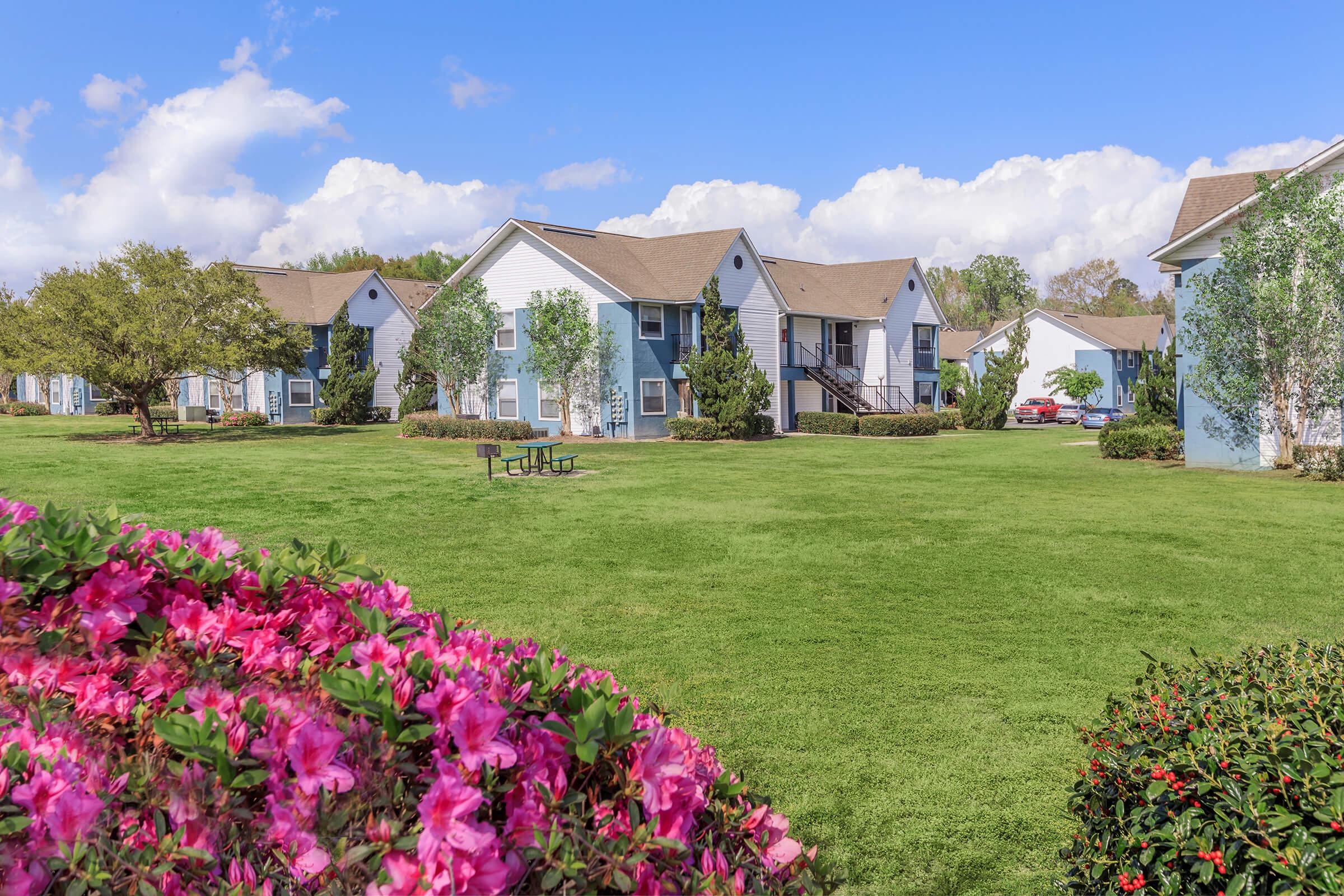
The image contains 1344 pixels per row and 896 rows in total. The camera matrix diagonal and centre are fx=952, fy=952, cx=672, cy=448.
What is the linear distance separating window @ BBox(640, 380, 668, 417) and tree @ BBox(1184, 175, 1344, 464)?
20.9 m

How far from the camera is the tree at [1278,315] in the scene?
21562 millimetres

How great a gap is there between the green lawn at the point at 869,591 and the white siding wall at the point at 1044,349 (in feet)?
171

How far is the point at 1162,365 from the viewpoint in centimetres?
3180

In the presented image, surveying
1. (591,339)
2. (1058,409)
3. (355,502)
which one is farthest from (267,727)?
(1058,409)

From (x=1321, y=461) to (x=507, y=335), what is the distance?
3020 cm

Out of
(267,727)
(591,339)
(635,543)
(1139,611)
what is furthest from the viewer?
(591,339)

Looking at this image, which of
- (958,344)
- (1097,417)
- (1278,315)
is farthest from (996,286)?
(1278,315)

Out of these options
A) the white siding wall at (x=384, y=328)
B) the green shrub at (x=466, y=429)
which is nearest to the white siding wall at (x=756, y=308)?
the green shrub at (x=466, y=429)

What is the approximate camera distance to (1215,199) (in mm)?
26172

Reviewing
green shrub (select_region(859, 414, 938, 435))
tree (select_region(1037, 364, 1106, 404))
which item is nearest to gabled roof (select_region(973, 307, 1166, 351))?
tree (select_region(1037, 364, 1106, 404))

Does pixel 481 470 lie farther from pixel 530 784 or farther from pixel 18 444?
pixel 530 784

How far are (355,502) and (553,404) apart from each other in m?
22.9

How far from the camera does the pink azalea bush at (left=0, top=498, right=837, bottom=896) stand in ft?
5.93

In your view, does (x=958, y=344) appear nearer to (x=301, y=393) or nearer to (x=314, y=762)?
(x=301, y=393)
